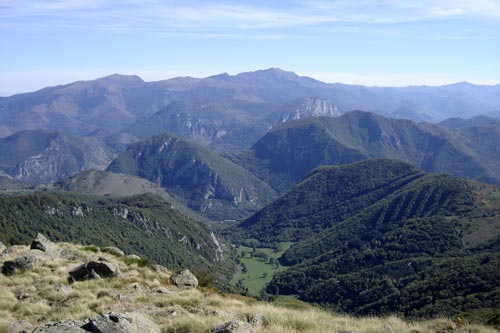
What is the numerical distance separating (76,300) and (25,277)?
26.8ft

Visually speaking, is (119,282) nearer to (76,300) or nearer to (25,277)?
(76,300)

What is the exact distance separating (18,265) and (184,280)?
12.6 meters

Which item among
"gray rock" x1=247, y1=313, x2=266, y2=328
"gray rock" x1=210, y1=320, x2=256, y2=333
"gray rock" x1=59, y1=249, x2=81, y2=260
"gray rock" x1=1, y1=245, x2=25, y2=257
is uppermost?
"gray rock" x1=210, y1=320, x2=256, y2=333

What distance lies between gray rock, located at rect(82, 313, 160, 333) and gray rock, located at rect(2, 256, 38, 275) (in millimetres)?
19126

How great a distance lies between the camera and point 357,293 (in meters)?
181

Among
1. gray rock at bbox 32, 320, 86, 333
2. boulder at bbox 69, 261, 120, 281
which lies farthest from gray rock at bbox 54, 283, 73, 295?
gray rock at bbox 32, 320, 86, 333

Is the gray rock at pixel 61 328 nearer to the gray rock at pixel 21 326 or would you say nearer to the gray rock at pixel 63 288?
the gray rock at pixel 21 326

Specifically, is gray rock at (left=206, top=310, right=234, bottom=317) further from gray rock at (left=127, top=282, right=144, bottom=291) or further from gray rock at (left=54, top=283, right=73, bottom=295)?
gray rock at (left=54, top=283, right=73, bottom=295)

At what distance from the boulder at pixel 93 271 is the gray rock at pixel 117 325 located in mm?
14143

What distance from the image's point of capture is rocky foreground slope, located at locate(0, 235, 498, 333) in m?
18.2

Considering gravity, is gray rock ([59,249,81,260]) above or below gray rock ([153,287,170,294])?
below

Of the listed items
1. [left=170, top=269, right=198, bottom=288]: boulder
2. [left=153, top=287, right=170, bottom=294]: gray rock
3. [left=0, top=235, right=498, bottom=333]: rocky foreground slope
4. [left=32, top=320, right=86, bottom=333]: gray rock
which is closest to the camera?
[left=32, top=320, right=86, bottom=333]: gray rock

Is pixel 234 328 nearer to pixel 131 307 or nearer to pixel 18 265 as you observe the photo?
pixel 131 307

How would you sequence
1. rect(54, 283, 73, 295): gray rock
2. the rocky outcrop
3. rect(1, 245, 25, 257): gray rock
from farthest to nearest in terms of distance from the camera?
rect(1, 245, 25, 257): gray rock < rect(54, 283, 73, 295): gray rock < the rocky outcrop
